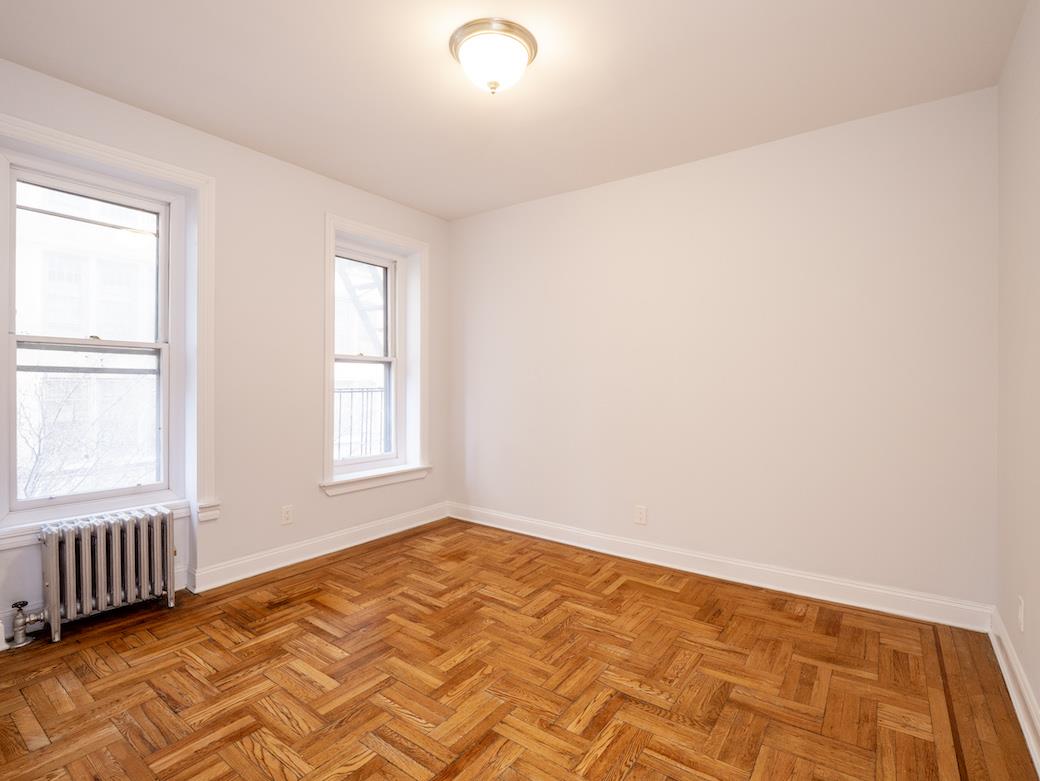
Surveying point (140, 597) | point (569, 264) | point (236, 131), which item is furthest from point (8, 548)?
point (569, 264)

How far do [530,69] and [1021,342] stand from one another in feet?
7.73

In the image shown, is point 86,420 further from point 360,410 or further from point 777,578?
point 777,578

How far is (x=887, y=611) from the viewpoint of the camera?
272cm

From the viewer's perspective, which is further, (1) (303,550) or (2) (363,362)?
(2) (363,362)

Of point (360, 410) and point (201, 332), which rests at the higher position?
point (201, 332)

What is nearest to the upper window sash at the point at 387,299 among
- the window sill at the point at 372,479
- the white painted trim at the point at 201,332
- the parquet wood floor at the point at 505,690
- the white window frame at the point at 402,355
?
the white window frame at the point at 402,355

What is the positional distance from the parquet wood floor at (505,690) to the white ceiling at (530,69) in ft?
8.68

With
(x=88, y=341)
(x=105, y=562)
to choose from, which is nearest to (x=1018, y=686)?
(x=105, y=562)

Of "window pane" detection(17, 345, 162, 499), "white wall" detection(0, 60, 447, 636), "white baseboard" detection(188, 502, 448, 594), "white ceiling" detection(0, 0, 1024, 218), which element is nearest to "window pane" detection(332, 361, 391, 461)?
"white wall" detection(0, 60, 447, 636)

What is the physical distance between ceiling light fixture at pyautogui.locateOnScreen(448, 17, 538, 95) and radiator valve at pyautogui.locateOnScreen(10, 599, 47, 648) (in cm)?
314

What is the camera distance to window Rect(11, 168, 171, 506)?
2.56 meters

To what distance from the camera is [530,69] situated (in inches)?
93.7

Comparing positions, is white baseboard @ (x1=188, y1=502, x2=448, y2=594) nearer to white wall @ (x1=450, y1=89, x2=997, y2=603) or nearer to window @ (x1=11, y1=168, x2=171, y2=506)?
window @ (x1=11, y1=168, x2=171, y2=506)

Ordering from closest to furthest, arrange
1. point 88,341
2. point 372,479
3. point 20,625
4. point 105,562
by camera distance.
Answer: point 20,625
point 105,562
point 88,341
point 372,479
